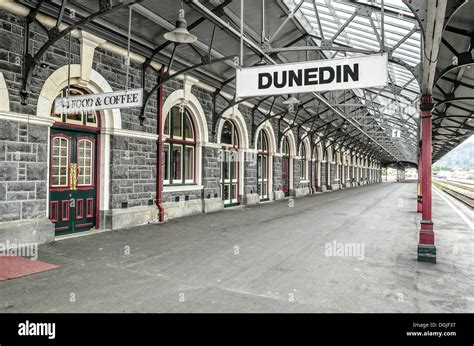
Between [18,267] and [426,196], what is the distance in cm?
761

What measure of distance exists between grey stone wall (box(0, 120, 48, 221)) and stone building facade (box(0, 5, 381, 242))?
0.02 meters

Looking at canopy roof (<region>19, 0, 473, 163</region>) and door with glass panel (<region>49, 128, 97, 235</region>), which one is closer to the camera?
canopy roof (<region>19, 0, 473, 163</region>)

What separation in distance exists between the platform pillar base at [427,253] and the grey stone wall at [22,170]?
795cm

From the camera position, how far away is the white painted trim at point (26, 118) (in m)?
6.34

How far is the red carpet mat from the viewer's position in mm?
5000

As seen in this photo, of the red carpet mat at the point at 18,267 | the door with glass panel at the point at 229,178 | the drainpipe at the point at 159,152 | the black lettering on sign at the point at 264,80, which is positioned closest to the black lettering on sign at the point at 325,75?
the black lettering on sign at the point at 264,80

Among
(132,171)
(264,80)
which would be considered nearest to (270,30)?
(132,171)

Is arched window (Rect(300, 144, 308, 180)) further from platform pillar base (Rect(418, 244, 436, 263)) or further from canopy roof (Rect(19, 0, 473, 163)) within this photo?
platform pillar base (Rect(418, 244, 436, 263))

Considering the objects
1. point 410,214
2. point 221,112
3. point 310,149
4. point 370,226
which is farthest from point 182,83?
point 310,149

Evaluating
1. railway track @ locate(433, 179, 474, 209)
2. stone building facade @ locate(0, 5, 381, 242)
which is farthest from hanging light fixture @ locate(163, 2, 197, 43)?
railway track @ locate(433, 179, 474, 209)

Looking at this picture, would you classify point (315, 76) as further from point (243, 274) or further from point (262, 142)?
point (262, 142)

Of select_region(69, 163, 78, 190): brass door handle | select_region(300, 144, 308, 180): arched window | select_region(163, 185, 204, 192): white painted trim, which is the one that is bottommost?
select_region(163, 185, 204, 192): white painted trim

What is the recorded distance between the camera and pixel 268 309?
3.83 meters
